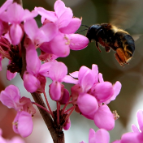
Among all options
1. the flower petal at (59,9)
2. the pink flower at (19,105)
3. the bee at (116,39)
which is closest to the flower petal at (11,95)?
the pink flower at (19,105)

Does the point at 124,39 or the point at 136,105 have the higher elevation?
the point at 124,39

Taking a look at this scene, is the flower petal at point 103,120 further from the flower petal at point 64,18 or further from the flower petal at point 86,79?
A: the flower petal at point 64,18

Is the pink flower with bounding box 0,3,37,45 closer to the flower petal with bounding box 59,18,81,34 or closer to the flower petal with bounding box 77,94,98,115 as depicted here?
the flower petal with bounding box 59,18,81,34

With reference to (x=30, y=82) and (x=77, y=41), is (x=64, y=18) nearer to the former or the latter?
(x=77, y=41)

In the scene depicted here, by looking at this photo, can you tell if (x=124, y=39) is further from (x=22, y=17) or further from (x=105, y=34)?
(x=22, y=17)

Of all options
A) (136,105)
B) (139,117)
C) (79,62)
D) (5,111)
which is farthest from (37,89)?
(136,105)

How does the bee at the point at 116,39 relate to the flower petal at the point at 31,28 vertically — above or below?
below

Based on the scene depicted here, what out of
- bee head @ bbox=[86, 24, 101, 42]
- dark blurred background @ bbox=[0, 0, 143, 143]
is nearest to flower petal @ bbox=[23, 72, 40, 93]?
bee head @ bbox=[86, 24, 101, 42]
